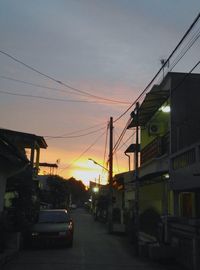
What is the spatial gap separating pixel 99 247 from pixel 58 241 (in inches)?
70.5

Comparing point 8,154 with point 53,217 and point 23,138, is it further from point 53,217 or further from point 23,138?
point 23,138

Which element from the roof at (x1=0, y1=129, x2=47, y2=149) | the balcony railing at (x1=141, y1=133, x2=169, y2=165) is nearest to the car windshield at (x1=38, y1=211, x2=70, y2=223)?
the balcony railing at (x1=141, y1=133, x2=169, y2=165)

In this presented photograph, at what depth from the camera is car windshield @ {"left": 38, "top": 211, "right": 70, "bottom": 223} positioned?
2012 cm

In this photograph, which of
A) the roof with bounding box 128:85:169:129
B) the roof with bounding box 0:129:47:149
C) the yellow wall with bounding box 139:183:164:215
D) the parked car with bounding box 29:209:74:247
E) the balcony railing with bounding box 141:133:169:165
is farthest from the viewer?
the roof with bounding box 0:129:47:149

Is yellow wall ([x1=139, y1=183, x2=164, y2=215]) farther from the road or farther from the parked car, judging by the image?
the road

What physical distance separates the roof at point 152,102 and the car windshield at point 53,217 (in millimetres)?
5861

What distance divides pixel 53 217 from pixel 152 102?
378 inches

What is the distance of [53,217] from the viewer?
67.3 feet

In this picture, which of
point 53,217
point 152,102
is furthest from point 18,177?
point 152,102

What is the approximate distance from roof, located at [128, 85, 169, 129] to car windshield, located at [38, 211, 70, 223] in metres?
5.86

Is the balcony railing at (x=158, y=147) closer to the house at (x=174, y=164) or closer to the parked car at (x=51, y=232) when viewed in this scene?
the house at (x=174, y=164)

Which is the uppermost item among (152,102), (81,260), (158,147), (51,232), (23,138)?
(152,102)

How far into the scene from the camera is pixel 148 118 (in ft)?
98.8

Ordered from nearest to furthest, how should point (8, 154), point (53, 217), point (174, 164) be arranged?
point (8, 154), point (174, 164), point (53, 217)
